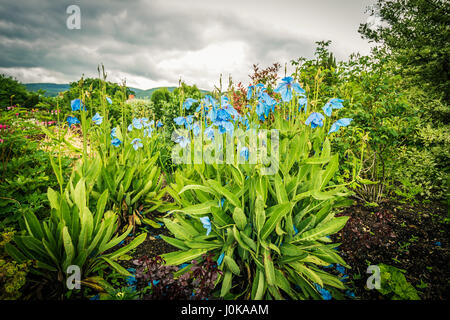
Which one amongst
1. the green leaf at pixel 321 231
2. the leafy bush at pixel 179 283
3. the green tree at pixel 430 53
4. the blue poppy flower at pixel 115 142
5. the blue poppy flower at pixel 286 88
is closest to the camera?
the leafy bush at pixel 179 283

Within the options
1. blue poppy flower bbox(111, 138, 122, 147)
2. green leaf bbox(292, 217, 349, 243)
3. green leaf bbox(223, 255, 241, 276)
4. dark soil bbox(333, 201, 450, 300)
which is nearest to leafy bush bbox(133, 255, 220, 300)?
green leaf bbox(223, 255, 241, 276)

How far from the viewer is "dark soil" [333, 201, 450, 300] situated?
1.68 m

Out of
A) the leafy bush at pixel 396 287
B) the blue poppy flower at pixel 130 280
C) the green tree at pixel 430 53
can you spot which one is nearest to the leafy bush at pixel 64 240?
the blue poppy flower at pixel 130 280

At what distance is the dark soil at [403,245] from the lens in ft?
5.52

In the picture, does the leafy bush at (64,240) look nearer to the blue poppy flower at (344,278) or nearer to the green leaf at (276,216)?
the green leaf at (276,216)

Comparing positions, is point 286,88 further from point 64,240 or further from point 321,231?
point 64,240

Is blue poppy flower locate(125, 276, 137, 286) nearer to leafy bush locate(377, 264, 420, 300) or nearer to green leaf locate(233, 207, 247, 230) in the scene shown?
green leaf locate(233, 207, 247, 230)

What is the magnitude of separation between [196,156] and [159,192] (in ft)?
3.20

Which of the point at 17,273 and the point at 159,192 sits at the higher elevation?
the point at 159,192

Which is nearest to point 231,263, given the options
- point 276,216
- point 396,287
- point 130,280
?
point 276,216

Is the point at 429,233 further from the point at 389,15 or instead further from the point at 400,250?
the point at 389,15

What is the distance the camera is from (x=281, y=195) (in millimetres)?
1545

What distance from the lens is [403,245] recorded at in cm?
211
